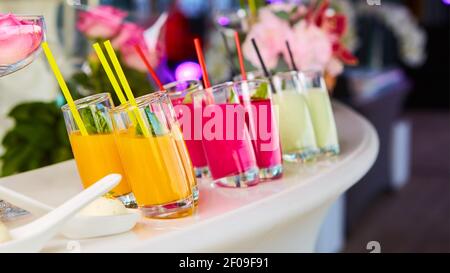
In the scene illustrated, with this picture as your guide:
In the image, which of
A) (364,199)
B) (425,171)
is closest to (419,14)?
(425,171)

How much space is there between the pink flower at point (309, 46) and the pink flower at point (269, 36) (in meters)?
0.03

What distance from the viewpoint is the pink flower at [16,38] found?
1131 mm

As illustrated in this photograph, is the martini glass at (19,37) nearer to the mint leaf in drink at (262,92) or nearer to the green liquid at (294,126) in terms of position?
the mint leaf in drink at (262,92)

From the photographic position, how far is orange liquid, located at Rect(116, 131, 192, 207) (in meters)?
1.16

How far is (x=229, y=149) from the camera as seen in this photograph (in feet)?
4.51

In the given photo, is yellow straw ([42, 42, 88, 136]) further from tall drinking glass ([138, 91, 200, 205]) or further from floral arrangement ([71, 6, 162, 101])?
floral arrangement ([71, 6, 162, 101])

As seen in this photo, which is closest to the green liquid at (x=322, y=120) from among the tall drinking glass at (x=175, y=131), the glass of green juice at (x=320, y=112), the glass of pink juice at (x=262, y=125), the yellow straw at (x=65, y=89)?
the glass of green juice at (x=320, y=112)

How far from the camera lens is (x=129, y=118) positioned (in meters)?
1.16

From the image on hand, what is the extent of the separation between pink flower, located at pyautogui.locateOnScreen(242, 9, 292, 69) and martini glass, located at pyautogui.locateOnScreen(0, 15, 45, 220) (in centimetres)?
77

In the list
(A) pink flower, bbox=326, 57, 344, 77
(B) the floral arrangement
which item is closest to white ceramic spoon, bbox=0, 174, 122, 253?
(A) pink flower, bbox=326, 57, 344, 77

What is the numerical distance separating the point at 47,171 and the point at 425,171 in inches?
221

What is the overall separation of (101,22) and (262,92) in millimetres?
1143
